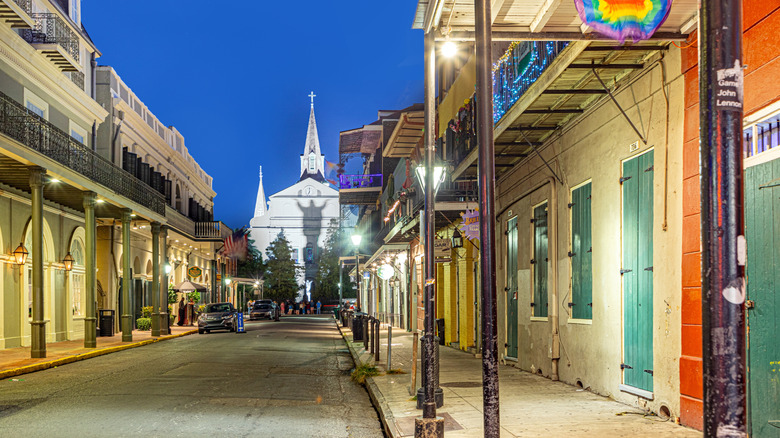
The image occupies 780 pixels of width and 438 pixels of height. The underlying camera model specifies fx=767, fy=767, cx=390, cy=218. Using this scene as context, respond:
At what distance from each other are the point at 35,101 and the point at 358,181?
27.5 m

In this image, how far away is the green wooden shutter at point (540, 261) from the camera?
13.6 meters

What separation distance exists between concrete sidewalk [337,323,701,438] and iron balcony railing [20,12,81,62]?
16017 millimetres

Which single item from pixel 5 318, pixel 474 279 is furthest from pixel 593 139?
pixel 5 318

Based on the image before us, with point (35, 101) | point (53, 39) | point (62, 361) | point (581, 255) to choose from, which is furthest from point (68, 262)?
point (581, 255)

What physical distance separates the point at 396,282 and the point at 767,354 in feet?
105

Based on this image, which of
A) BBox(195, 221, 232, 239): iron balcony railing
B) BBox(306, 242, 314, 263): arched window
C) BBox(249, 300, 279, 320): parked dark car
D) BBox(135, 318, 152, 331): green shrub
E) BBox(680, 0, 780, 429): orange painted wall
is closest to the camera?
BBox(680, 0, 780, 429): orange painted wall

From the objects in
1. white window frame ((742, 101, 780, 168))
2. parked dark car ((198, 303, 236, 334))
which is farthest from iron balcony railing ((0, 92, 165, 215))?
white window frame ((742, 101, 780, 168))

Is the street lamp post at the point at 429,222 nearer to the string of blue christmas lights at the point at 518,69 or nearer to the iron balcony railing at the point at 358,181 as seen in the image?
the string of blue christmas lights at the point at 518,69

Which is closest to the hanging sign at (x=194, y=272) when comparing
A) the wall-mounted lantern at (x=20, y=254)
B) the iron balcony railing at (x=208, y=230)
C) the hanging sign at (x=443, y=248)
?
the iron balcony railing at (x=208, y=230)

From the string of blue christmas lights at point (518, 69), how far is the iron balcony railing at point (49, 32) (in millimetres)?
15993

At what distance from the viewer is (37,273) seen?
18.6 meters

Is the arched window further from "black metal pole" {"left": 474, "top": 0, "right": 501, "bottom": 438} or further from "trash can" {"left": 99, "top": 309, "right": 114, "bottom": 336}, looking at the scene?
"black metal pole" {"left": 474, "top": 0, "right": 501, "bottom": 438}

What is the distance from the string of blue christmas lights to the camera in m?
10.2

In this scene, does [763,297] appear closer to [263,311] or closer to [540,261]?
[540,261]
